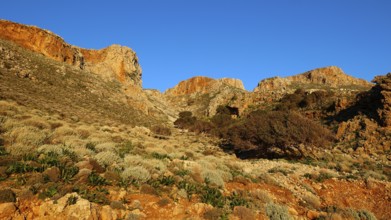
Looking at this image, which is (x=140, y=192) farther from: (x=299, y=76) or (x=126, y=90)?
(x=299, y=76)

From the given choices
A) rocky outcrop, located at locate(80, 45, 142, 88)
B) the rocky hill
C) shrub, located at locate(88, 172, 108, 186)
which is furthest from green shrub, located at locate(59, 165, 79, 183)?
rocky outcrop, located at locate(80, 45, 142, 88)

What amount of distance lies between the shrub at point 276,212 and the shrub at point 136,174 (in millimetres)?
4205

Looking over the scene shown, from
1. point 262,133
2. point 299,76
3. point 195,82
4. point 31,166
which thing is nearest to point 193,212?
point 31,166

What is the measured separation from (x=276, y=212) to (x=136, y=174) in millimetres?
4818

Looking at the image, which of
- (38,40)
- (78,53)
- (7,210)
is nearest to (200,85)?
(78,53)

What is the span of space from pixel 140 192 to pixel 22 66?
129 feet

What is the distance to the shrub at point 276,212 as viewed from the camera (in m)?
9.45

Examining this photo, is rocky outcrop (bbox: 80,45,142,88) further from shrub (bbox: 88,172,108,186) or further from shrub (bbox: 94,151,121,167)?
shrub (bbox: 88,172,108,186)

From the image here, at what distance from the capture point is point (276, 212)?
9.66 m

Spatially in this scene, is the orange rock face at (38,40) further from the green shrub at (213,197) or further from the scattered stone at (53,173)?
the green shrub at (213,197)

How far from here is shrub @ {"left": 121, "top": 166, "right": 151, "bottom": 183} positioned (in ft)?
31.8

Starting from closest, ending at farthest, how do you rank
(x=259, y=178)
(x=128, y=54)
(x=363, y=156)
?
(x=259, y=178), (x=363, y=156), (x=128, y=54)

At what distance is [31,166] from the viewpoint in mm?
8695

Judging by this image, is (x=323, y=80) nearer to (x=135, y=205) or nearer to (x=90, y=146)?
(x=90, y=146)
